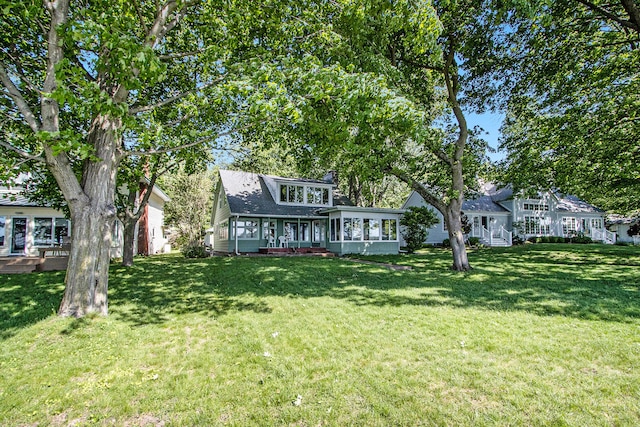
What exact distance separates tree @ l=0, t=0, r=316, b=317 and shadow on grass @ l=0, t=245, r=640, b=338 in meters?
1.34

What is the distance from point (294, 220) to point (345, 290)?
1427 cm

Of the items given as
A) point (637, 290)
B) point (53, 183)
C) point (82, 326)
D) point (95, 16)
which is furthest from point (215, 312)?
point (637, 290)

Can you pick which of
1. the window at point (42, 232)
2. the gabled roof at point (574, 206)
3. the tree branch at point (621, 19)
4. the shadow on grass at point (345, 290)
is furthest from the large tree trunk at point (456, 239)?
the gabled roof at point (574, 206)

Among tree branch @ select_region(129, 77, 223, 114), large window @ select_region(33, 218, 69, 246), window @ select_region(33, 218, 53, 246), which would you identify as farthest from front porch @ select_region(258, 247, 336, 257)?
tree branch @ select_region(129, 77, 223, 114)

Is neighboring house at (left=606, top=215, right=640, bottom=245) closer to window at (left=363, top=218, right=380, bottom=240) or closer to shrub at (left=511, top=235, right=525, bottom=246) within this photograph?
shrub at (left=511, top=235, right=525, bottom=246)

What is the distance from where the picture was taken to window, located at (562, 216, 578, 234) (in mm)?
30273

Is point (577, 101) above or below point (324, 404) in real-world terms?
above

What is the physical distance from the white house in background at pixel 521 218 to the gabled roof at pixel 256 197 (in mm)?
10416

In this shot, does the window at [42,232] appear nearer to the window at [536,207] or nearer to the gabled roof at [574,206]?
the window at [536,207]

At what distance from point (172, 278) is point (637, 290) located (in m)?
12.4

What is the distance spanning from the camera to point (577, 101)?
12078 mm

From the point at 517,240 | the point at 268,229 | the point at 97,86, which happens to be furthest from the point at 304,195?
the point at 517,240

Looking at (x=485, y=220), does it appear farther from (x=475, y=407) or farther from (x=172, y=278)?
(x=475, y=407)

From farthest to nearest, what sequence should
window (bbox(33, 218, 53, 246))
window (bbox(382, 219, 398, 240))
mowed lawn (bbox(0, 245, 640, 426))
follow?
window (bbox(382, 219, 398, 240)) < window (bbox(33, 218, 53, 246)) < mowed lawn (bbox(0, 245, 640, 426))
